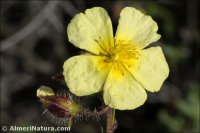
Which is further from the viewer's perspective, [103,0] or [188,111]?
[103,0]

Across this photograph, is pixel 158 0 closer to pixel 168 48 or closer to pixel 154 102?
pixel 168 48

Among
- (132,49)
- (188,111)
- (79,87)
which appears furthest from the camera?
(188,111)

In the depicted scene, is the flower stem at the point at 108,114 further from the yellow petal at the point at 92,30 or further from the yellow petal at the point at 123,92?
the yellow petal at the point at 92,30

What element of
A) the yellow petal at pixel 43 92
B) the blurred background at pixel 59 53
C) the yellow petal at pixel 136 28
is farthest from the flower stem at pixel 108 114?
the blurred background at pixel 59 53

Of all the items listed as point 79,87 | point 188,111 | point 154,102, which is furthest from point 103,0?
point 79,87

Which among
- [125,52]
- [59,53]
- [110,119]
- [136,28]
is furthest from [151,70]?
[59,53]

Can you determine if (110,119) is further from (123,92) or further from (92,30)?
(92,30)
